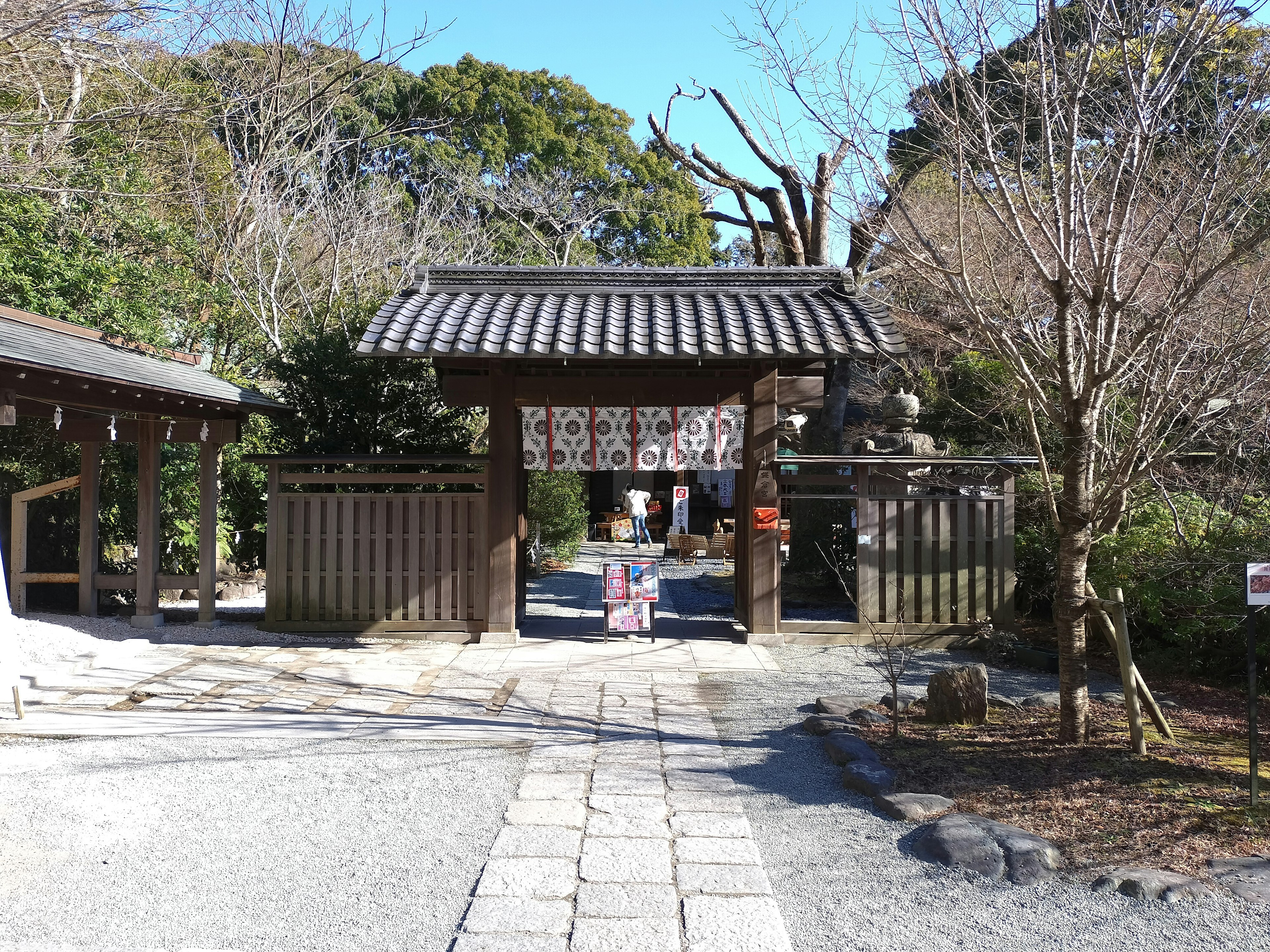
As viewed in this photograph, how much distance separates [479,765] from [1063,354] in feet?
13.2

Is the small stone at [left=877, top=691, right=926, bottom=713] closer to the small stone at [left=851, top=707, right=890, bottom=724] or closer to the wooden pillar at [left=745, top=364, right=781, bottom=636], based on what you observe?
the small stone at [left=851, top=707, right=890, bottom=724]

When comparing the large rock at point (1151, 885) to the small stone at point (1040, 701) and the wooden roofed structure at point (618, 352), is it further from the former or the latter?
the wooden roofed structure at point (618, 352)

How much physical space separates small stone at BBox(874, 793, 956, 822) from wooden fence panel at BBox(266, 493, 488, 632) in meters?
5.87

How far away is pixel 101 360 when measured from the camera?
8570 millimetres

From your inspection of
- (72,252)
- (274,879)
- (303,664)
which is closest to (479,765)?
(274,879)

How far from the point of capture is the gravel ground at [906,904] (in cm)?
313

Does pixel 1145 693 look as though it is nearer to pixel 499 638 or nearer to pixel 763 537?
pixel 763 537

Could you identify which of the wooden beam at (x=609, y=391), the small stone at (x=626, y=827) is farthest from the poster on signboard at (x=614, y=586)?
the small stone at (x=626, y=827)

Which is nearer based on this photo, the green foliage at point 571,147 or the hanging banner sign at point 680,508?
the hanging banner sign at point 680,508

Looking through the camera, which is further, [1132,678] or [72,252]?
[72,252]

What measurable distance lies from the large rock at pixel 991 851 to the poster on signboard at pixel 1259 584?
1.65 m

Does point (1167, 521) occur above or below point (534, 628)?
above

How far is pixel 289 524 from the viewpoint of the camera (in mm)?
9594

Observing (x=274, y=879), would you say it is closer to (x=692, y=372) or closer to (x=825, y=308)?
(x=692, y=372)
